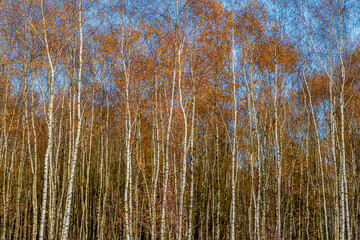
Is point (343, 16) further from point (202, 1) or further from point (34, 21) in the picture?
point (34, 21)

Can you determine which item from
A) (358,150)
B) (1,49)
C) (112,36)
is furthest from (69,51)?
(358,150)

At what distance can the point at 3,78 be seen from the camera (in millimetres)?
14047

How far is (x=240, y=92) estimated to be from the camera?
57.4ft

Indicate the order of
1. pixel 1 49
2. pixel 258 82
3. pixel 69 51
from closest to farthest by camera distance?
1. pixel 69 51
2. pixel 1 49
3. pixel 258 82

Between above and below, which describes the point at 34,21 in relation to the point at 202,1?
below

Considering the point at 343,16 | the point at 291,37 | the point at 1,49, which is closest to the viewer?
the point at 343,16

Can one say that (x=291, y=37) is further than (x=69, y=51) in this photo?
Yes

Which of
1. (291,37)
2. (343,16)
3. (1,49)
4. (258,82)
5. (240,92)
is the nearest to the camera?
(343,16)

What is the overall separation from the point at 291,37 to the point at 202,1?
14.7ft

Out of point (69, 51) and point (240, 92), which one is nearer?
point (69, 51)

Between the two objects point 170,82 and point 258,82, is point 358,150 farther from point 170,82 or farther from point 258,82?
point 170,82

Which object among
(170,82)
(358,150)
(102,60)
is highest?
(102,60)

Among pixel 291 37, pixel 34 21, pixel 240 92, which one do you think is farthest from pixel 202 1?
pixel 34 21

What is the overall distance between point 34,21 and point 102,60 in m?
3.16
